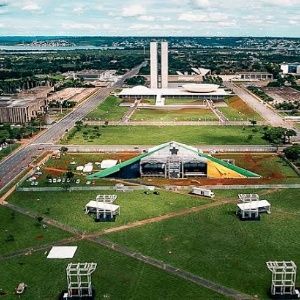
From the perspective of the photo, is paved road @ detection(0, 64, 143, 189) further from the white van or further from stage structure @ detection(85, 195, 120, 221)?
the white van

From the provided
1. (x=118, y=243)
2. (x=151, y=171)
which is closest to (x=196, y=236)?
(x=118, y=243)

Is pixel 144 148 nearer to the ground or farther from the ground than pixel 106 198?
nearer to the ground

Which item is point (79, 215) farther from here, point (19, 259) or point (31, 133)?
point (31, 133)

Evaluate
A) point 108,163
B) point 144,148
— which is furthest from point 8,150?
point 144,148

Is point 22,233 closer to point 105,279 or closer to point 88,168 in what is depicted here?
point 105,279

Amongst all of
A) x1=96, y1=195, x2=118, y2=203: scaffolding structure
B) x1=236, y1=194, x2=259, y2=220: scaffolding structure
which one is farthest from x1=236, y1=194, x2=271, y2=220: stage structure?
x1=96, y1=195, x2=118, y2=203: scaffolding structure

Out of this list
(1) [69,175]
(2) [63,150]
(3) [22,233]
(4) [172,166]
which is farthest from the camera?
(2) [63,150]

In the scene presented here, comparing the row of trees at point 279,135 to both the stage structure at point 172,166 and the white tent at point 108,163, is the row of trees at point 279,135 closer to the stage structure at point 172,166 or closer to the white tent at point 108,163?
the stage structure at point 172,166
